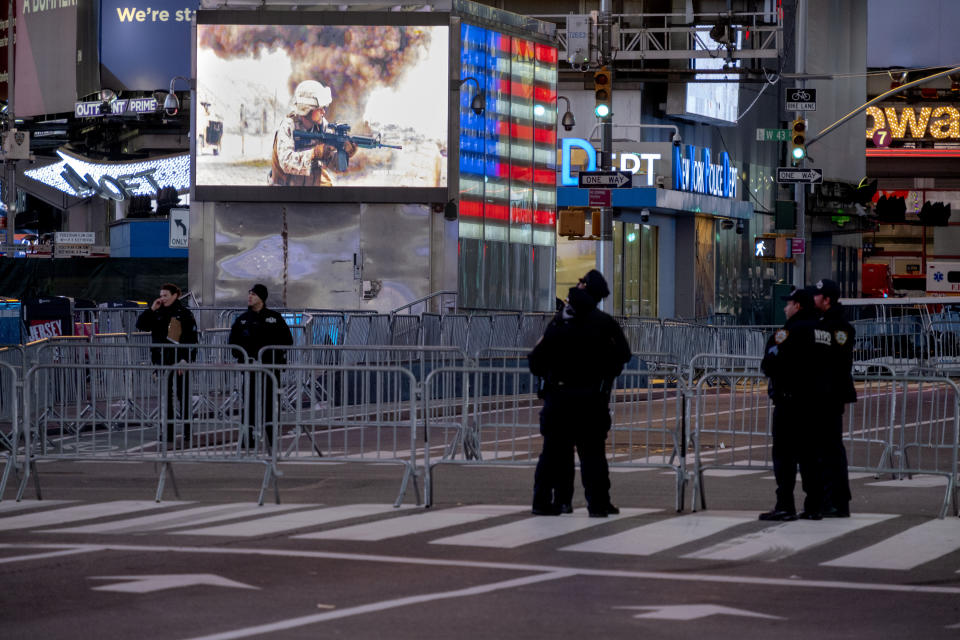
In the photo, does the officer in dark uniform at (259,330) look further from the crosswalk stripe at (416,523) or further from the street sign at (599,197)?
the street sign at (599,197)

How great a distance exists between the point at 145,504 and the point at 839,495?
5.43m

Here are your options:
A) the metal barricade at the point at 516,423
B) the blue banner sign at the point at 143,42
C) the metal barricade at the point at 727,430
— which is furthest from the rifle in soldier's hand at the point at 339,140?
the blue banner sign at the point at 143,42

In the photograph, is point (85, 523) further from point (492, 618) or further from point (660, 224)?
point (660, 224)

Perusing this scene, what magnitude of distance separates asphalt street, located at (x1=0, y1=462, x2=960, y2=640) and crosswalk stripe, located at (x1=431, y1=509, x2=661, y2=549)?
0.10ft

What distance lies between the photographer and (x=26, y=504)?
545 inches

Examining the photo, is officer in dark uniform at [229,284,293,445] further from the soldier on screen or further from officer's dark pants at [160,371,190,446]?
the soldier on screen

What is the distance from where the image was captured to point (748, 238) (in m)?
57.5

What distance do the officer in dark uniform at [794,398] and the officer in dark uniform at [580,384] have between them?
1167mm

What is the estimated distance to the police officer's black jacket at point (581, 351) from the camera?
12547 millimetres

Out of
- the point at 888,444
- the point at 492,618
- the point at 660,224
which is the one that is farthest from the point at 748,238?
the point at 492,618

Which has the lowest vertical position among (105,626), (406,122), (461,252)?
(105,626)

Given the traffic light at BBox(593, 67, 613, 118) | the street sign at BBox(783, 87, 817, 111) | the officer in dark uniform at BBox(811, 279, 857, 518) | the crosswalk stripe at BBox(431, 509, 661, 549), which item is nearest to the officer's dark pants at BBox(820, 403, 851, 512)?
the officer in dark uniform at BBox(811, 279, 857, 518)

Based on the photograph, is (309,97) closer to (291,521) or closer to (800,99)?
(800,99)

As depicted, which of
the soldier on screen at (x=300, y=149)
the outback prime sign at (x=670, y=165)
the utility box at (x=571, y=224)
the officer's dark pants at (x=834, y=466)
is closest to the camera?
the officer's dark pants at (x=834, y=466)
